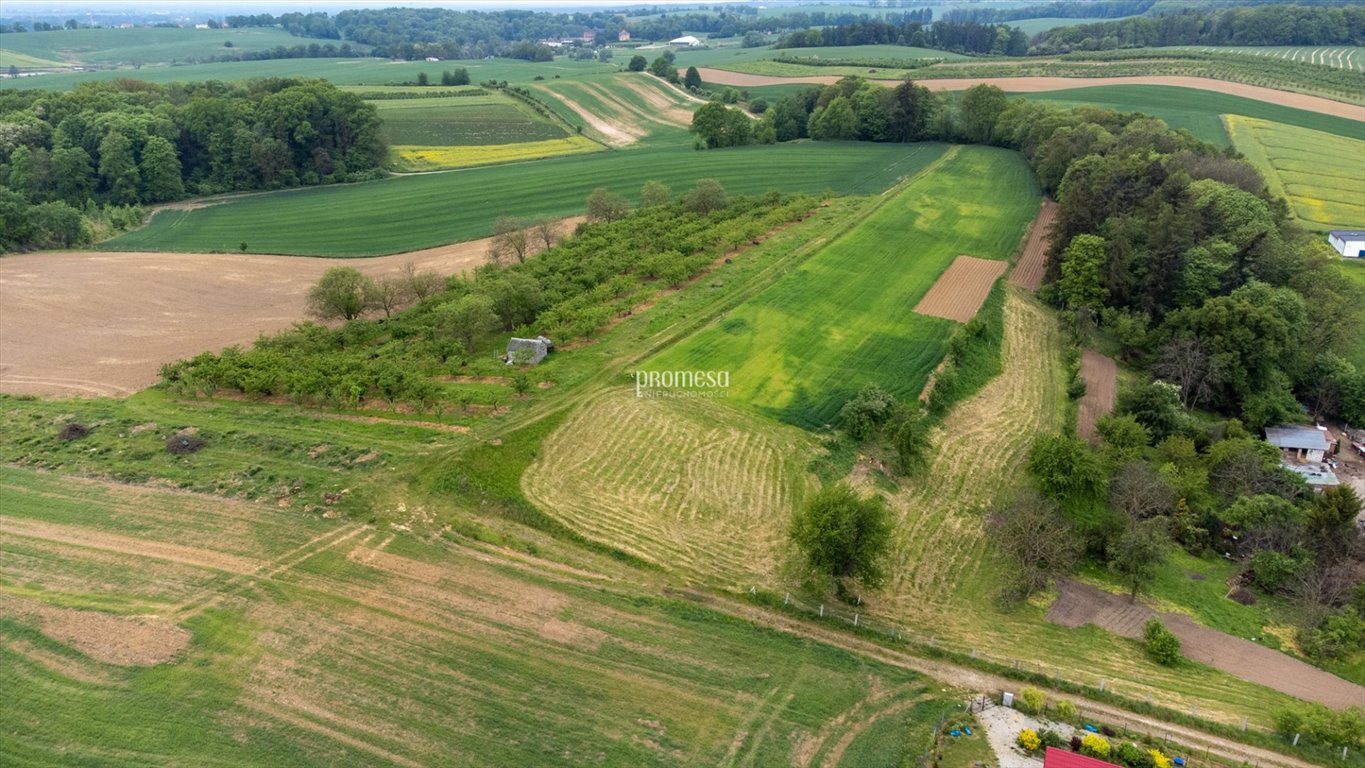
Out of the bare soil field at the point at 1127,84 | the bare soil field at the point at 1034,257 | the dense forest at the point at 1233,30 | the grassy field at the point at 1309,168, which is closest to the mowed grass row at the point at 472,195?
the bare soil field at the point at 1034,257

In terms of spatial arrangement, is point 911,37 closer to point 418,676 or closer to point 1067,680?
point 1067,680

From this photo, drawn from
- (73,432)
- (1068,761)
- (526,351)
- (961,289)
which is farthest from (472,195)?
(1068,761)

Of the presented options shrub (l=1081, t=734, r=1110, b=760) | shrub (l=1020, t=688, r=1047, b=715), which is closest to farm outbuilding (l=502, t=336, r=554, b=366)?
shrub (l=1020, t=688, r=1047, b=715)

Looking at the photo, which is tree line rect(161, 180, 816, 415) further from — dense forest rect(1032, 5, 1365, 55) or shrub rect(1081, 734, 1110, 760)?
dense forest rect(1032, 5, 1365, 55)

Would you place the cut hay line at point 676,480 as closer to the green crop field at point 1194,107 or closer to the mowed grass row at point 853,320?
the mowed grass row at point 853,320

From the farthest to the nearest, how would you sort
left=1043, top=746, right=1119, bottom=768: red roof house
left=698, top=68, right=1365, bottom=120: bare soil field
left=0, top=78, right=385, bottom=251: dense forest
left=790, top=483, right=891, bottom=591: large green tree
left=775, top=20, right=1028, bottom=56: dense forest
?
left=775, top=20, right=1028, bottom=56: dense forest < left=698, top=68, right=1365, bottom=120: bare soil field < left=0, top=78, right=385, bottom=251: dense forest < left=790, top=483, right=891, bottom=591: large green tree < left=1043, top=746, right=1119, bottom=768: red roof house

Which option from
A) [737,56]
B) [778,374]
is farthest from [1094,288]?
[737,56]
